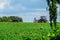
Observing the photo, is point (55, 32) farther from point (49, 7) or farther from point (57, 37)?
point (49, 7)

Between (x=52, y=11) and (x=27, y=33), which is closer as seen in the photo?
(x=52, y=11)

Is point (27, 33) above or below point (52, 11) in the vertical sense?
below

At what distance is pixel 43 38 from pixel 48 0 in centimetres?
305

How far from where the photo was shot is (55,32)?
17.9 feet

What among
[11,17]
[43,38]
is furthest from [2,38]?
[11,17]

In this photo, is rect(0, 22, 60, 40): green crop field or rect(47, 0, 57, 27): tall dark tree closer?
rect(0, 22, 60, 40): green crop field

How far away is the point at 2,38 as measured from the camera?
1077 cm

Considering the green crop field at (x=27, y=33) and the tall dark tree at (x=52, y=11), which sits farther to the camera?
the tall dark tree at (x=52, y=11)

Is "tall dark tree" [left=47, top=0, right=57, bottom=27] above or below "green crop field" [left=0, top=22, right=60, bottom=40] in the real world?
above

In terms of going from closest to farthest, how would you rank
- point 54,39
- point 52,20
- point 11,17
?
1. point 54,39
2. point 52,20
3. point 11,17

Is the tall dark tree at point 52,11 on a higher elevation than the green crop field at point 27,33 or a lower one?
higher

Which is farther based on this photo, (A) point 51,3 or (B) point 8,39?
(B) point 8,39

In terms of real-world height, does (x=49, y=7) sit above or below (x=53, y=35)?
above

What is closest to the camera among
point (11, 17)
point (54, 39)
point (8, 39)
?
point (54, 39)
